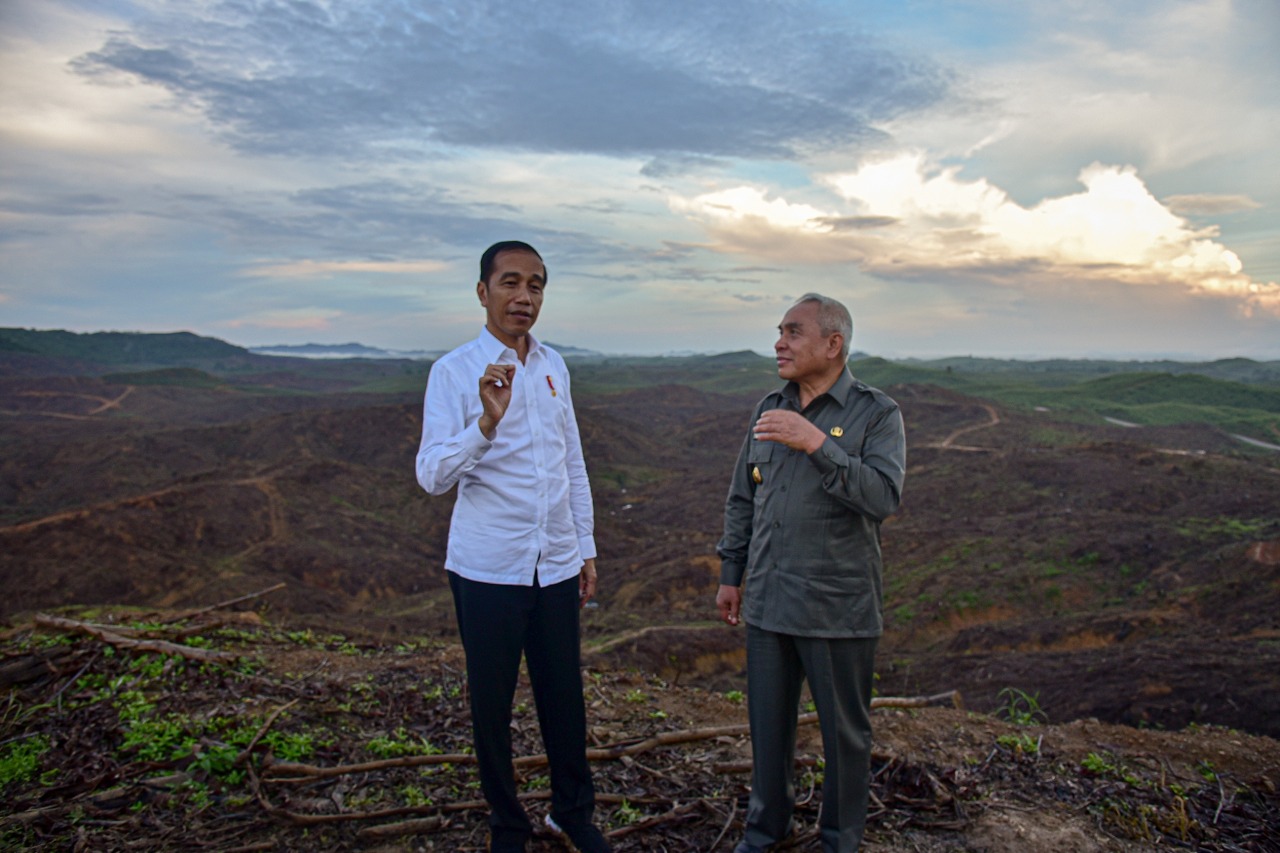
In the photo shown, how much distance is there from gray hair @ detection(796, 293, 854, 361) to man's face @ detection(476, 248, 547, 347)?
0.99 m

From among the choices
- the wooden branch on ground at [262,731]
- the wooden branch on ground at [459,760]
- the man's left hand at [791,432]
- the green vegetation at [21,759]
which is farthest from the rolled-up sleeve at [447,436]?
the green vegetation at [21,759]

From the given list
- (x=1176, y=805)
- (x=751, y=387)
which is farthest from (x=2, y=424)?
(x=751, y=387)

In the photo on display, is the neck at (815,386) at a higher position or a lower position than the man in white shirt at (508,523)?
higher

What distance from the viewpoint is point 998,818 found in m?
3.28

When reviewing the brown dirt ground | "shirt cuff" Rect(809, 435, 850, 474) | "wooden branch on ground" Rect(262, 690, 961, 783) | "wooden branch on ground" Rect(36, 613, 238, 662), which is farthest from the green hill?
"shirt cuff" Rect(809, 435, 850, 474)

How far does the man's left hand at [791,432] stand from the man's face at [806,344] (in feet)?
0.76

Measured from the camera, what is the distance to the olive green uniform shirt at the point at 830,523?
267 cm

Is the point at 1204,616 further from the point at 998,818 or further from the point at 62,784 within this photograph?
the point at 62,784

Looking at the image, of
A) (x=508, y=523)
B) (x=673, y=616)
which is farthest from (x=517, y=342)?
(x=673, y=616)

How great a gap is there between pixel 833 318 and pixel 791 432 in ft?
1.71

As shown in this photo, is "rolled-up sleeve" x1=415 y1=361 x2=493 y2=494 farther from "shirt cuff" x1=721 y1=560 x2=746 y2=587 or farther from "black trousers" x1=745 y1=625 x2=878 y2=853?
"black trousers" x1=745 y1=625 x2=878 y2=853

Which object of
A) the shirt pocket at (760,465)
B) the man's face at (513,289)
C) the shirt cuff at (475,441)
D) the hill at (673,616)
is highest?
the man's face at (513,289)

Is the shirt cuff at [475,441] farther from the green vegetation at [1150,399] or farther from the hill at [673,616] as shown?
the green vegetation at [1150,399]

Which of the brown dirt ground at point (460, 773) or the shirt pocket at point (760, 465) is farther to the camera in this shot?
the brown dirt ground at point (460, 773)
